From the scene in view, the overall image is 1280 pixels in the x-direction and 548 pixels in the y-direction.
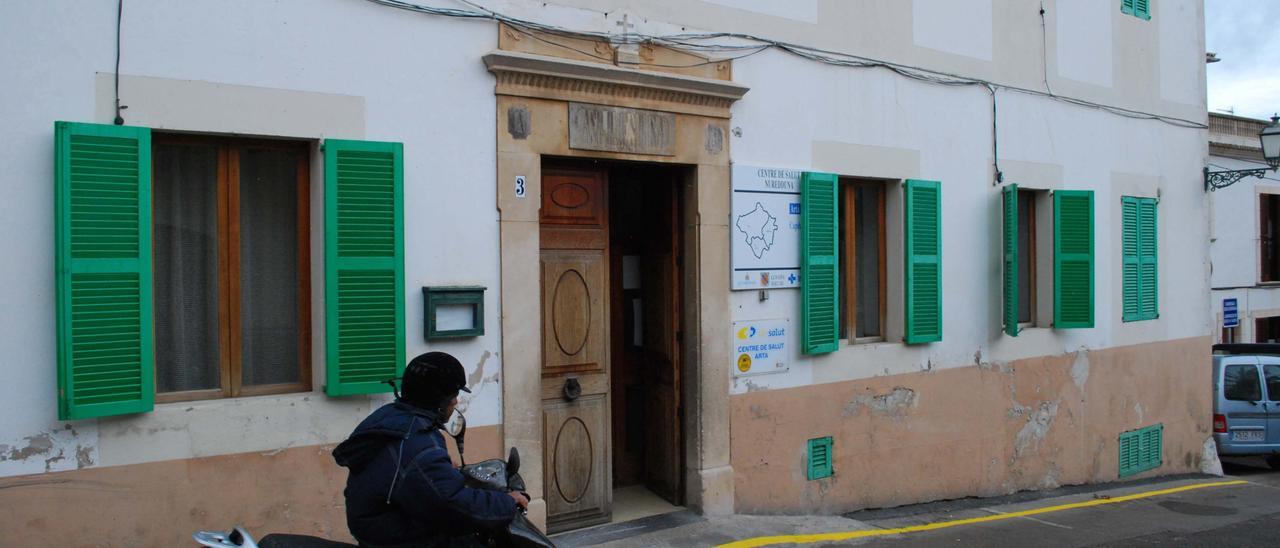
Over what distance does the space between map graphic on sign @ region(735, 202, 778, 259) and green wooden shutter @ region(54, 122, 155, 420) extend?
398cm

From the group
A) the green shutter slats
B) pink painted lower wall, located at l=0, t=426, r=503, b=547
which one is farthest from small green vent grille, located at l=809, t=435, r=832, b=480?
pink painted lower wall, located at l=0, t=426, r=503, b=547

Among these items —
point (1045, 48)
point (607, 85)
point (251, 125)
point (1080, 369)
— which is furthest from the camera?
point (1080, 369)

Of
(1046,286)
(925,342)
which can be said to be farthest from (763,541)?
(1046,286)

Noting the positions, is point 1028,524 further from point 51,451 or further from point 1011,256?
point 51,451

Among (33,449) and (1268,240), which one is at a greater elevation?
(1268,240)

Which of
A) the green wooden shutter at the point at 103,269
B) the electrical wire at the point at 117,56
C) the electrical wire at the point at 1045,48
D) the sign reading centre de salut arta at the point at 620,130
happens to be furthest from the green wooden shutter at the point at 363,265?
the electrical wire at the point at 1045,48

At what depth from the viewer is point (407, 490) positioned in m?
3.33

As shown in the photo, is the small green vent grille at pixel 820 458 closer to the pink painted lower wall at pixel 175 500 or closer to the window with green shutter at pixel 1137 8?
the pink painted lower wall at pixel 175 500

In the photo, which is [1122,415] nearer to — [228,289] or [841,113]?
[841,113]

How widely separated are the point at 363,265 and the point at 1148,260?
8813mm

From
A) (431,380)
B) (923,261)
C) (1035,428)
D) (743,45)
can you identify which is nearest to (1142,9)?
(923,261)

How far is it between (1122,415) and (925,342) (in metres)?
3.52

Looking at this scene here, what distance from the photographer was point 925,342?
8.20 meters

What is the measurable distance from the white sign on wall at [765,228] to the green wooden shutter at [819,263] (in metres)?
0.08
